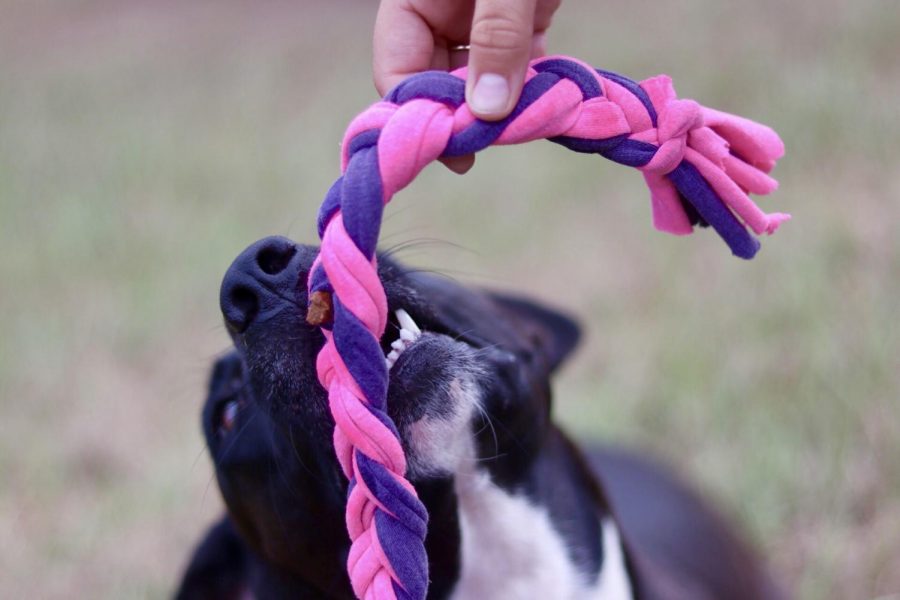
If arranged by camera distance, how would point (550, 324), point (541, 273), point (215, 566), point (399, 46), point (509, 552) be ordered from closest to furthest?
point (399, 46)
point (509, 552)
point (215, 566)
point (550, 324)
point (541, 273)

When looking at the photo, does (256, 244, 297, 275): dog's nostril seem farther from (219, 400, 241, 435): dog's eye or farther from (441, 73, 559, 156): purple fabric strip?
→ (219, 400, 241, 435): dog's eye

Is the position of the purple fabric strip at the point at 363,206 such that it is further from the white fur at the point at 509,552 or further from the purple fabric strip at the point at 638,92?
the white fur at the point at 509,552

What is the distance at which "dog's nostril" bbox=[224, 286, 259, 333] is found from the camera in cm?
152

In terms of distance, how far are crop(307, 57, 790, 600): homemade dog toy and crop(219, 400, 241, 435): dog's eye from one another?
55 centimetres

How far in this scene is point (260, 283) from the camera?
152cm

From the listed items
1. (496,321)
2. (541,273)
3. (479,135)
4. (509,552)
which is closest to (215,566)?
(509,552)

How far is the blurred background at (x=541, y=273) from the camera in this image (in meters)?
3.08

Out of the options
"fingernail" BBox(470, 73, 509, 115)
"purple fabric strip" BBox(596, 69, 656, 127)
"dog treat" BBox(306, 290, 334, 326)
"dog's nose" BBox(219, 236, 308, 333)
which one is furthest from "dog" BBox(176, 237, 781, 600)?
"purple fabric strip" BBox(596, 69, 656, 127)

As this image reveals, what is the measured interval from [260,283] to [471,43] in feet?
1.62

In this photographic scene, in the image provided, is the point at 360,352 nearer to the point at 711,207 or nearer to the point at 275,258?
the point at 275,258

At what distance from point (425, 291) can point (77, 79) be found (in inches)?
257

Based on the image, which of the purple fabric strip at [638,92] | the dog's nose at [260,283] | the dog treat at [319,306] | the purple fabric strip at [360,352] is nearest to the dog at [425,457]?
the dog's nose at [260,283]

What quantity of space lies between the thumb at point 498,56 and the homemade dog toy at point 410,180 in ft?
0.10

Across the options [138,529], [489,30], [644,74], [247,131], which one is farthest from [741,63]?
[489,30]
